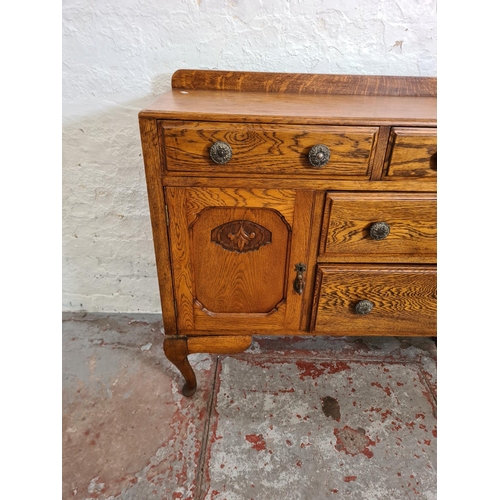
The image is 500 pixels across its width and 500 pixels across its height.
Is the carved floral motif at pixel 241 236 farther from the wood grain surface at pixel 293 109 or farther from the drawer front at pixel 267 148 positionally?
the wood grain surface at pixel 293 109

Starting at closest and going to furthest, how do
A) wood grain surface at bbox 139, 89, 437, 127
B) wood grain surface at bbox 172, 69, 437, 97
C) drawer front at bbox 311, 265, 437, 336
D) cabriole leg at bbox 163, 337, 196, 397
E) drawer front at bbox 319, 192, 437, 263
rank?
wood grain surface at bbox 139, 89, 437, 127 < drawer front at bbox 319, 192, 437, 263 < drawer front at bbox 311, 265, 437, 336 < cabriole leg at bbox 163, 337, 196, 397 < wood grain surface at bbox 172, 69, 437, 97

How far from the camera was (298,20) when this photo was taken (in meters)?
1.40

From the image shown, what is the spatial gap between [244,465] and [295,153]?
111 centimetres

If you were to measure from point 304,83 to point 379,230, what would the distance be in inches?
28.2

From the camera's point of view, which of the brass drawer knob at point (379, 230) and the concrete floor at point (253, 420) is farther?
→ the concrete floor at point (253, 420)

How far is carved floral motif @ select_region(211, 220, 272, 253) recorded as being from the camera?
111cm

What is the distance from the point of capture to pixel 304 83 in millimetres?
1413

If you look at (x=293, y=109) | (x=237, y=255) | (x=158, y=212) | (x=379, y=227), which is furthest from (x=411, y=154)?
(x=158, y=212)

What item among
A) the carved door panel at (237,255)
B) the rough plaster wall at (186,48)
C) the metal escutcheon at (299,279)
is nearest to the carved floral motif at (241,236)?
the carved door panel at (237,255)

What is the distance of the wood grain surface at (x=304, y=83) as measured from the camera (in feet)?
4.64

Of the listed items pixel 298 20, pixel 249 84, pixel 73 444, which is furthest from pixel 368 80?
pixel 73 444

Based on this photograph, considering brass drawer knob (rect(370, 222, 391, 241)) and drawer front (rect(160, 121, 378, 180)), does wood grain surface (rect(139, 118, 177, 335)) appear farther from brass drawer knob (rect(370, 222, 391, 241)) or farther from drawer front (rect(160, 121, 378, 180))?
brass drawer knob (rect(370, 222, 391, 241))

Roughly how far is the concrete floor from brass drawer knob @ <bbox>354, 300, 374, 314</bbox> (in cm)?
55

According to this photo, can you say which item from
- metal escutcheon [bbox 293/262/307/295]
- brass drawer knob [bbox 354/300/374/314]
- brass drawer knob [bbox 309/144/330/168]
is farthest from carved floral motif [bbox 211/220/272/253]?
brass drawer knob [bbox 354/300/374/314]
